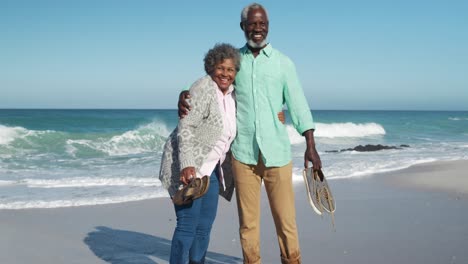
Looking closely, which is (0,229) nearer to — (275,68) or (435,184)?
(275,68)

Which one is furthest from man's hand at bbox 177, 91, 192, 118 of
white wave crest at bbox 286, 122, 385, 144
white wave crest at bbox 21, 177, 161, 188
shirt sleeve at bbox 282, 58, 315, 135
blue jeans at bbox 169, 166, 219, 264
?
white wave crest at bbox 286, 122, 385, 144

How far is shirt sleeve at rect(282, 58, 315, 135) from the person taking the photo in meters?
3.30

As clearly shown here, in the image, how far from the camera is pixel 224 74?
3162 mm

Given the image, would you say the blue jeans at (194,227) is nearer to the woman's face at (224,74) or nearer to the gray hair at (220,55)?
the woman's face at (224,74)

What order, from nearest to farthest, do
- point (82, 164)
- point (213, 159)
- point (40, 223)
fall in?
point (213, 159), point (40, 223), point (82, 164)

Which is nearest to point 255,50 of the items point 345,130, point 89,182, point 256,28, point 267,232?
point 256,28

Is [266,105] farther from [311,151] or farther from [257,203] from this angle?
[257,203]

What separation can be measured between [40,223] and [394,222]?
3956 millimetres

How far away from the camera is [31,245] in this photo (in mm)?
4891

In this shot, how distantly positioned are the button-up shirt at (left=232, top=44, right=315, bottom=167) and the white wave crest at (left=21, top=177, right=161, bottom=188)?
19.0ft

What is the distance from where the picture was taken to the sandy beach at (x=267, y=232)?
448cm

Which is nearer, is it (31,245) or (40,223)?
(31,245)

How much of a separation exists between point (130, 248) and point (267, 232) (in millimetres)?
1366

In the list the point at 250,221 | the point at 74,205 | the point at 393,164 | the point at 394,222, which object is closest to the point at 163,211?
the point at 74,205
